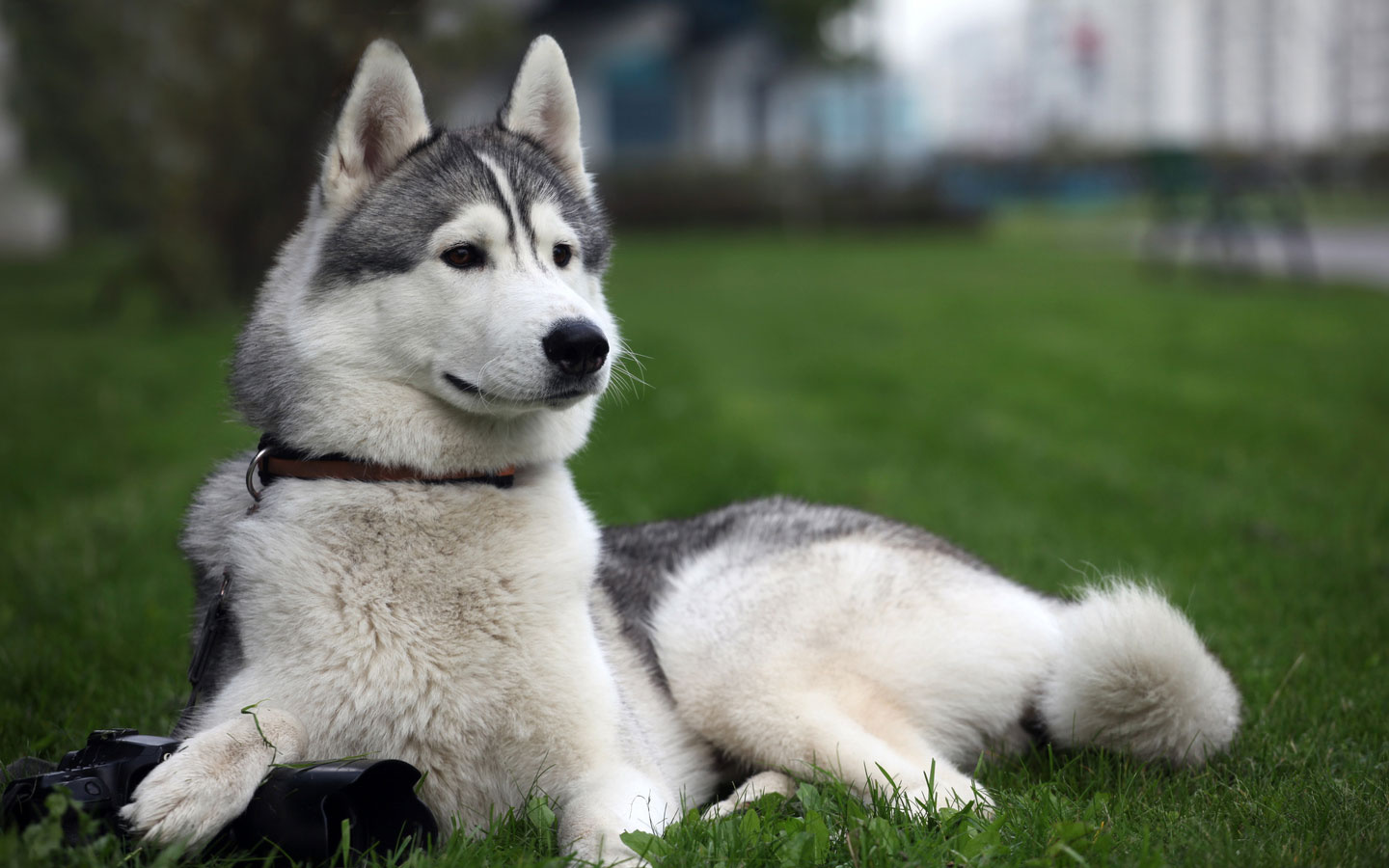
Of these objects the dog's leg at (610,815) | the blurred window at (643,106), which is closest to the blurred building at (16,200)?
the blurred window at (643,106)

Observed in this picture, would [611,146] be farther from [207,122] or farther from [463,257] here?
[463,257]

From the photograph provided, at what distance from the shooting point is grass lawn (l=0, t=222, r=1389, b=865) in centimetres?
231

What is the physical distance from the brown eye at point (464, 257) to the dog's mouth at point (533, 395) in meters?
0.25

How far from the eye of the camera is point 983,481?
611cm

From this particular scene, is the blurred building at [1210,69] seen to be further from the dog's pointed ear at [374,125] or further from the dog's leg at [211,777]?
the dog's leg at [211,777]

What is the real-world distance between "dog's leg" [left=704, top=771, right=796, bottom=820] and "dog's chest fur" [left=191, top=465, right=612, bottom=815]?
1.42 feet

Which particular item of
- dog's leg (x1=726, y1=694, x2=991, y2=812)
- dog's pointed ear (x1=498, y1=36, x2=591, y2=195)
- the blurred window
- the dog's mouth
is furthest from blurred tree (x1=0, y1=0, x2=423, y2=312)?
the blurred window

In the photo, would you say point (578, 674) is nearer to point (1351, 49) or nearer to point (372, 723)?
point (372, 723)

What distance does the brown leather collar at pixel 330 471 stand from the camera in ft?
7.58

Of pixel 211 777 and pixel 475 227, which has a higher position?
pixel 475 227

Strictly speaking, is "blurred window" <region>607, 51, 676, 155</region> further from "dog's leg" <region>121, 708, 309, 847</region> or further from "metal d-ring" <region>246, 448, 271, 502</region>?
"dog's leg" <region>121, 708, 309, 847</region>

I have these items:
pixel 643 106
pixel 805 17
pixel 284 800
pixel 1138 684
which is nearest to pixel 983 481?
pixel 1138 684

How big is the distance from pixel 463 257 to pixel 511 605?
757 mm

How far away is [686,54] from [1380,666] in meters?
28.1
